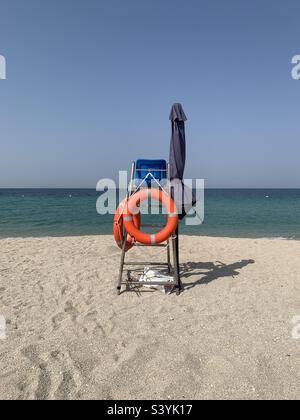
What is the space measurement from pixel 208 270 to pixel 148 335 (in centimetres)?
280

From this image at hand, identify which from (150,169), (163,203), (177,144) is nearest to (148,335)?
(163,203)

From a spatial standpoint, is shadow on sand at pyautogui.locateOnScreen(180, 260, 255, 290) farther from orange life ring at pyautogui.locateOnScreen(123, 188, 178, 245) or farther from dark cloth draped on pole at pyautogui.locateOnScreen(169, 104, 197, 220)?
dark cloth draped on pole at pyautogui.locateOnScreen(169, 104, 197, 220)

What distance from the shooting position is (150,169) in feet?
15.3

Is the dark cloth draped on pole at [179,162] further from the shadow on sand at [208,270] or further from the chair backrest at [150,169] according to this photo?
the shadow on sand at [208,270]

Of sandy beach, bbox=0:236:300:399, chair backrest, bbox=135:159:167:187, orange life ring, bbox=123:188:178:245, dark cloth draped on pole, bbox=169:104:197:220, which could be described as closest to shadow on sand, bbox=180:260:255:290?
sandy beach, bbox=0:236:300:399

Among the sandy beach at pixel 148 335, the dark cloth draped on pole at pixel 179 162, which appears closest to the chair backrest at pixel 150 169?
the dark cloth draped on pole at pixel 179 162

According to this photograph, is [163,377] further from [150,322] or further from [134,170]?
[134,170]

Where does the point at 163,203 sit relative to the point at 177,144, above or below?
below

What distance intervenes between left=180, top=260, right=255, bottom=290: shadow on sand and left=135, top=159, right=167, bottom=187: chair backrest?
1.82 meters

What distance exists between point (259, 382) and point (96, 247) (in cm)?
580

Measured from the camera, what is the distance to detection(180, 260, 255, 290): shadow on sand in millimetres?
5141

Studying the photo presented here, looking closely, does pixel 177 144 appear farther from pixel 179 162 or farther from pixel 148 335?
pixel 148 335

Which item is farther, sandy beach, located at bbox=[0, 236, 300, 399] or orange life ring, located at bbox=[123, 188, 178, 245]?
orange life ring, located at bbox=[123, 188, 178, 245]

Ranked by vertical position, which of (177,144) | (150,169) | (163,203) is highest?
(177,144)
